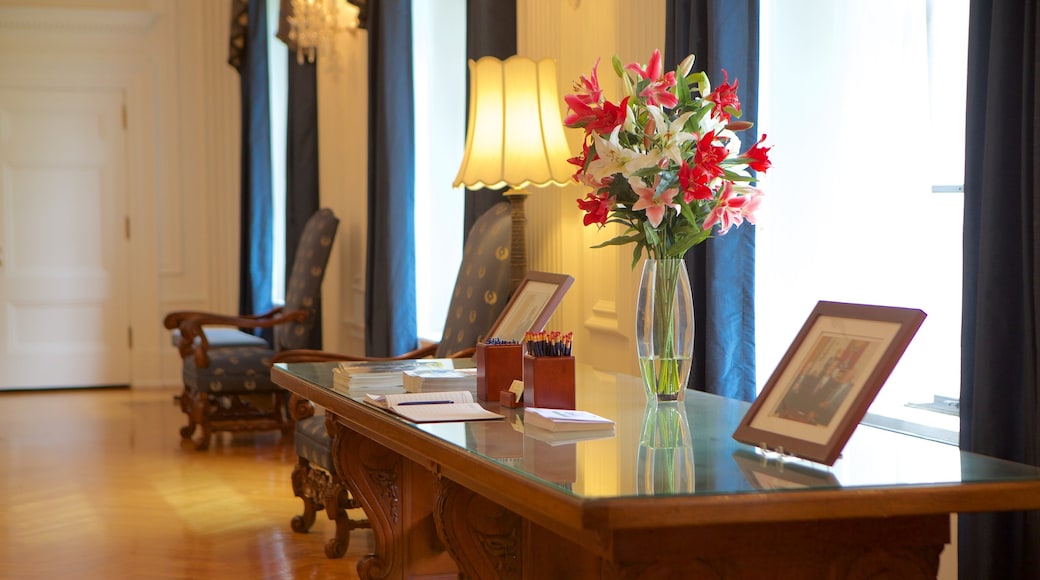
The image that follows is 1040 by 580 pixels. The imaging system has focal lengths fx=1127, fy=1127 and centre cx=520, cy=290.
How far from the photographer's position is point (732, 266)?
2.81m

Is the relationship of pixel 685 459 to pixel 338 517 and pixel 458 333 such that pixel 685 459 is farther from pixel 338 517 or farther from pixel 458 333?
pixel 338 517

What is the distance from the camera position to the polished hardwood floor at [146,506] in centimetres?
372

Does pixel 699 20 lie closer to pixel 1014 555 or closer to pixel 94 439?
pixel 1014 555

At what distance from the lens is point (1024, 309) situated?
→ 1935mm

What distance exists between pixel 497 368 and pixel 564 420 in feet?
1.49

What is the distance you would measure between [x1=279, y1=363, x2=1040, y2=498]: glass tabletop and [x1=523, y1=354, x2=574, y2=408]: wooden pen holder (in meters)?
0.06

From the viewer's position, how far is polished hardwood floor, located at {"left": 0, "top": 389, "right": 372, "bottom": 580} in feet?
12.2

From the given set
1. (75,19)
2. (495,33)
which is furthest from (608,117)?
(75,19)

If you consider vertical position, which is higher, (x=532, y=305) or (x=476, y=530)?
(x=532, y=305)

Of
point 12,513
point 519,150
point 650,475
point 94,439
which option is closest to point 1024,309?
point 650,475

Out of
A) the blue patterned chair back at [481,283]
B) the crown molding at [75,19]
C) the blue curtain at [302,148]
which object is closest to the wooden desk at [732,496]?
the blue patterned chair back at [481,283]

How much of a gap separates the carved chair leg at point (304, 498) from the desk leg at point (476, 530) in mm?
1927

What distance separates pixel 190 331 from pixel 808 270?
3889 mm

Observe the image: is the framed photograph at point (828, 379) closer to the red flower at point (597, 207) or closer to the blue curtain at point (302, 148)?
the red flower at point (597, 207)
